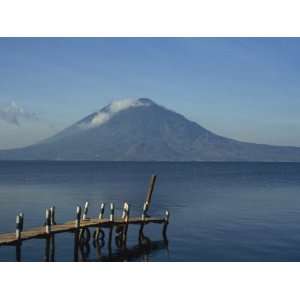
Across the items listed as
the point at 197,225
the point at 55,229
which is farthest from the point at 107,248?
the point at 197,225

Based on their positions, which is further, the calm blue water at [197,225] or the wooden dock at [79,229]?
the calm blue water at [197,225]

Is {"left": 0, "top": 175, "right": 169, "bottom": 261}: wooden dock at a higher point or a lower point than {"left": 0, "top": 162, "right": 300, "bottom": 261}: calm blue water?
higher

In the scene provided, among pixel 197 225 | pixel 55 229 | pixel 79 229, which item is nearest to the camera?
pixel 55 229
